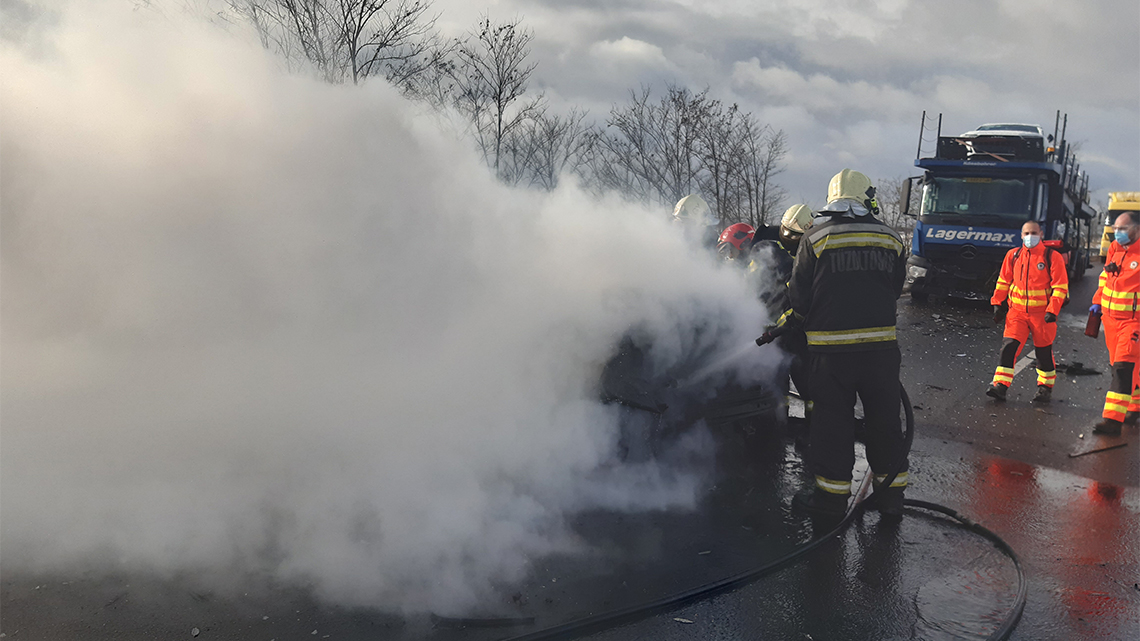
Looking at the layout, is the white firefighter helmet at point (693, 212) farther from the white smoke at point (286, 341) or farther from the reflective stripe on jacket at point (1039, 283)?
the reflective stripe on jacket at point (1039, 283)

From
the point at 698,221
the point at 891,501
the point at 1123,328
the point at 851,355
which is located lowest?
the point at 891,501

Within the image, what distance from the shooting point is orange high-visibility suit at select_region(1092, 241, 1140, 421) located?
241 inches

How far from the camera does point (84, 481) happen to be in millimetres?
3910

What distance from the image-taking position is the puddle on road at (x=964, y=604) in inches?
120

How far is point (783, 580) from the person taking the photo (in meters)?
3.43

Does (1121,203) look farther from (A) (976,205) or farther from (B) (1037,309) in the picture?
(B) (1037,309)

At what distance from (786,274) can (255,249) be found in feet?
12.2

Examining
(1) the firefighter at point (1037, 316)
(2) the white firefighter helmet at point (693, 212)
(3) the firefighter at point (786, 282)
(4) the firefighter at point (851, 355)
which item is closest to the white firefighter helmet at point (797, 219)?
(3) the firefighter at point (786, 282)

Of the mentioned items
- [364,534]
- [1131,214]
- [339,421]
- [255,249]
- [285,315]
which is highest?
[1131,214]

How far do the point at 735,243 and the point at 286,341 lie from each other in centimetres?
411

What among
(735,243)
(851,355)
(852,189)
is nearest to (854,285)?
(851,355)

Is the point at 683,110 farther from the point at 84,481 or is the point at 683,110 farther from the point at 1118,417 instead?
the point at 84,481

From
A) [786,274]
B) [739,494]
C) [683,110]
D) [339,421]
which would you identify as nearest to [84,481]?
[339,421]

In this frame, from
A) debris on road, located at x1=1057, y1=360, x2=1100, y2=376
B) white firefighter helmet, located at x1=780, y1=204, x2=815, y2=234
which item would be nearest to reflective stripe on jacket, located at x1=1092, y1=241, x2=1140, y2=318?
debris on road, located at x1=1057, y1=360, x2=1100, y2=376
